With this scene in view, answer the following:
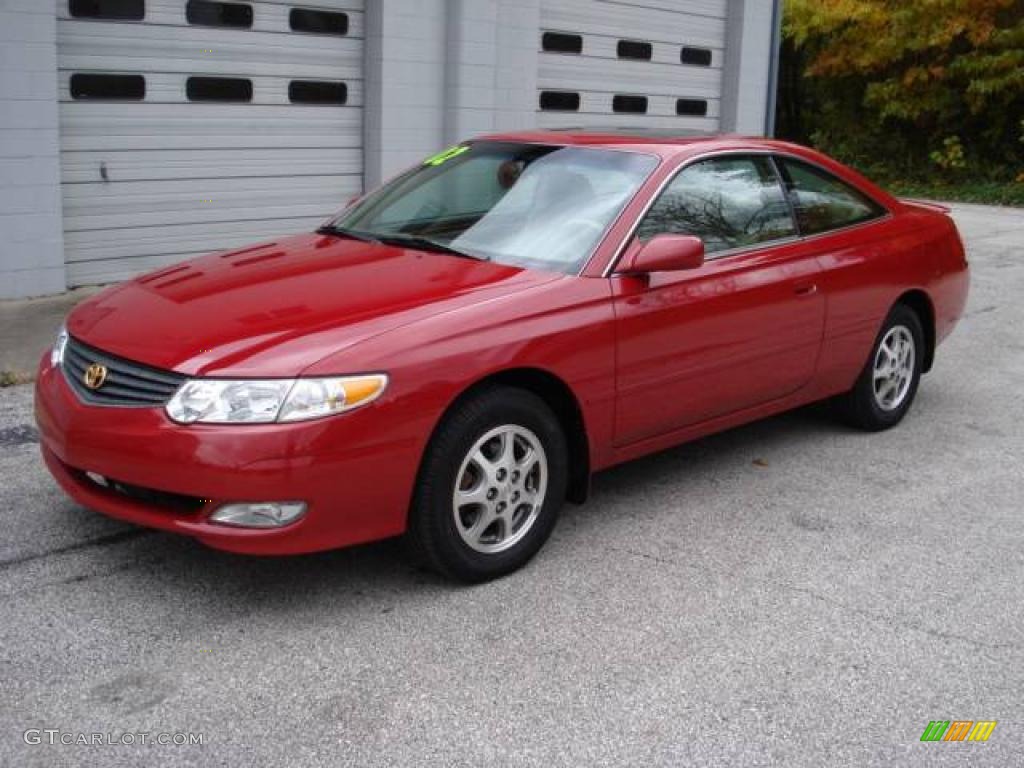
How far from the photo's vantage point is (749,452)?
586 centimetres

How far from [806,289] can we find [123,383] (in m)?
2.95

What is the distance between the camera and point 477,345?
4.09 meters

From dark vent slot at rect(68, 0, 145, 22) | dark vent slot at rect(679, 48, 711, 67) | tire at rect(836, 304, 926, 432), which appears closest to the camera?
tire at rect(836, 304, 926, 432)

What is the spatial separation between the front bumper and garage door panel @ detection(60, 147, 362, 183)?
5151mm

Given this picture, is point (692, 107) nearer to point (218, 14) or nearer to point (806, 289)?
point (218, 14)

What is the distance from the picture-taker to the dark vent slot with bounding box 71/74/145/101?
8539 mm

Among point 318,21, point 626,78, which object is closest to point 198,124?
point 318,21

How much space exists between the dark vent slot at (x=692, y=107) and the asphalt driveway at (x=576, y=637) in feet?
28.2

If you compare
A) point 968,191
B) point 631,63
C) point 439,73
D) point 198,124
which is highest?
point 631,63

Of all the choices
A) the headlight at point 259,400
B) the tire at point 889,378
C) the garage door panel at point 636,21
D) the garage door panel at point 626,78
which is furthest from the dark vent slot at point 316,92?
the headlight at point 259,400

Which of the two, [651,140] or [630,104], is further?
[630,104]

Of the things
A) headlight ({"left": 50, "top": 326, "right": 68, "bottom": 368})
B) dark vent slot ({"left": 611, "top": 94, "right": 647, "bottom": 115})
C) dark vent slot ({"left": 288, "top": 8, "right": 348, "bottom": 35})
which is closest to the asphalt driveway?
headlight ({"left": 50, "top": 326, "right": 68, "bottom": 368})

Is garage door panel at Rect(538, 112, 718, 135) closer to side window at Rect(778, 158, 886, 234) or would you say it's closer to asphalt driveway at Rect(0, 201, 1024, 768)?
side window at Rect(778, 158, 886, 234)

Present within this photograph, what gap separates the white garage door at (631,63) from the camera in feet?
38.5
